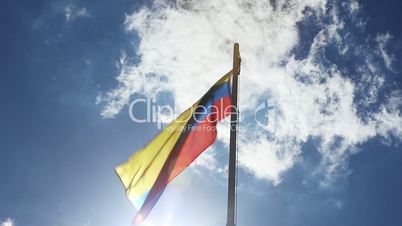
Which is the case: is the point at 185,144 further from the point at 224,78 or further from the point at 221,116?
the point at 224,78

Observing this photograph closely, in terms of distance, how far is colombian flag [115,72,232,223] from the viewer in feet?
40.4

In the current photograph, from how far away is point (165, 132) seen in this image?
44.2 feet

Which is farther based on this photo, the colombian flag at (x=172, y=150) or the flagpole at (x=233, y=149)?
the colombian flag at (x=172, y=150)

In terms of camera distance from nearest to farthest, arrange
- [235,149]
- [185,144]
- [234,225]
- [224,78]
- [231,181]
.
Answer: [234,225] → [231,181] → [235,149] → [185,144] → [224,78]

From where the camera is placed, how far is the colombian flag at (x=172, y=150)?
40.4ft

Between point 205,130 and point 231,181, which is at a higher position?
point 205,130

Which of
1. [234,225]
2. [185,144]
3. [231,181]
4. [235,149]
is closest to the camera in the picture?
[234,225]

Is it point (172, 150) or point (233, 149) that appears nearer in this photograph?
point (233, 149)

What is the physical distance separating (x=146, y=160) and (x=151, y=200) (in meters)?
1.66

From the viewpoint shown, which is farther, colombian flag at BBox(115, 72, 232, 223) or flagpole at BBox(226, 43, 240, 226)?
colombian flag at BBox(115, 72, 232, 223)

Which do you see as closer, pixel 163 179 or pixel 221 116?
pixel 163 179

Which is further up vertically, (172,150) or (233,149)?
(172,150)

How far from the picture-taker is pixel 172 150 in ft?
41.6

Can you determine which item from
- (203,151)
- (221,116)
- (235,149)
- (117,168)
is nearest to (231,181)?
(235,149)
